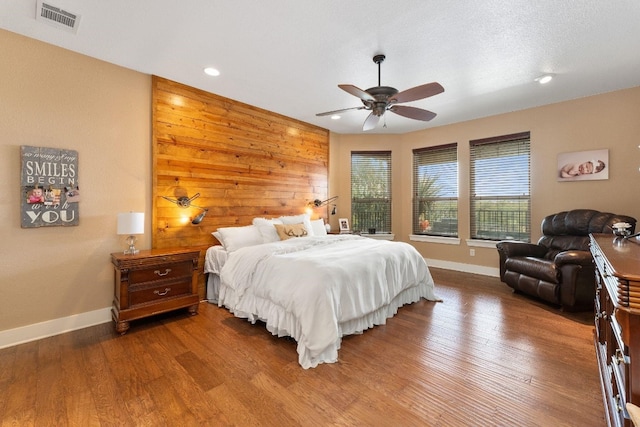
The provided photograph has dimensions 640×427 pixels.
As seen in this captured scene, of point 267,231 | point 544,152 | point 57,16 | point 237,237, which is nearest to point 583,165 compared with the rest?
point 544,152

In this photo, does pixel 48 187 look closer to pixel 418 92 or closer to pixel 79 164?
pixel 79 164

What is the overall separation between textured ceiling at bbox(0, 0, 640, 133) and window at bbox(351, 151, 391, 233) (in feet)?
7.37

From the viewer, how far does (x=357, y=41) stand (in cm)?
256

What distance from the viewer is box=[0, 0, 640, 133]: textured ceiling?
2154 mm

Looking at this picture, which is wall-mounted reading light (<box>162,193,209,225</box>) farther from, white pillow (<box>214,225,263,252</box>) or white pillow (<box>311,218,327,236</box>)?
white pillow (<box>311,218,327,236</box>)

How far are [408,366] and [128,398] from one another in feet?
6.35

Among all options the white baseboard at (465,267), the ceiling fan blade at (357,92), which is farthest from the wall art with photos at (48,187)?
the white baseboard at (465,267)

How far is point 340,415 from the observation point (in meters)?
1.62

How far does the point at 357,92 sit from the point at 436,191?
11.8ft

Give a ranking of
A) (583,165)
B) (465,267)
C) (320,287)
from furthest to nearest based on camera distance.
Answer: (465,267), (583,165), (320,287)

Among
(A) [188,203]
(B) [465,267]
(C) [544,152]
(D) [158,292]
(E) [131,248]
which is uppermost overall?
(C) [544,152]

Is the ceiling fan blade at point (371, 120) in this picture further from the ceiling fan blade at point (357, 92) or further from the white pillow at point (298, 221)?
the white pillow at point (298, 221)

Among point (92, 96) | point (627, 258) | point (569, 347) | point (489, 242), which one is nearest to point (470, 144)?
point (489, 242)

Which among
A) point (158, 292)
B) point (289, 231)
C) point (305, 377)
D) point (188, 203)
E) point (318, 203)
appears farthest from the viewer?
point (318, 203)
